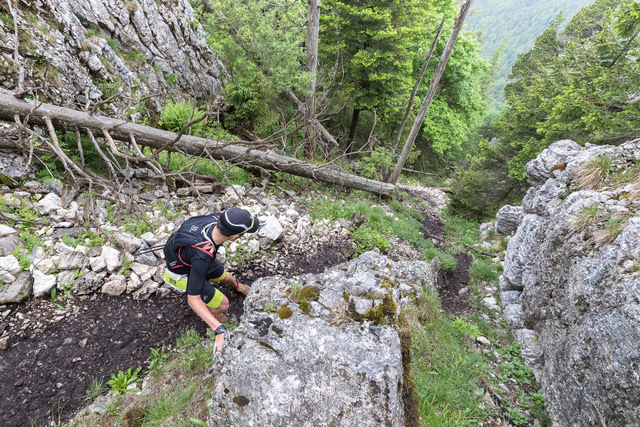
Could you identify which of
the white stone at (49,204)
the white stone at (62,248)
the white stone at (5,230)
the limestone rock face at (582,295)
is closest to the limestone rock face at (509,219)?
the limestone rock face at (582,295)

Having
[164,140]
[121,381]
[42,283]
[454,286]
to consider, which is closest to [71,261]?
[42,283]

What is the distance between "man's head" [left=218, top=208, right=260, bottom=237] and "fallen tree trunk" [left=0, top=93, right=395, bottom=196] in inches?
120

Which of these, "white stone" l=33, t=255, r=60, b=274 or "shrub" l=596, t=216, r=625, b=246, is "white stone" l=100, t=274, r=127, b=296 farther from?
"shrub" l=596, t=216, r=625, b=246

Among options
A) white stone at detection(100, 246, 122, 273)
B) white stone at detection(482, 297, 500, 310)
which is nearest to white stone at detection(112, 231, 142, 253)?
white stone at detection(100, 246, 122, 273)

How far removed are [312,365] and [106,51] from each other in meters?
8.99

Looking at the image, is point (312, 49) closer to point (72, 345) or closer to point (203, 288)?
point (203, 288)

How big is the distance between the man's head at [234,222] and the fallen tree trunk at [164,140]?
9.99ft

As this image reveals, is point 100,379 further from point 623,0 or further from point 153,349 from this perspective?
point 623,0

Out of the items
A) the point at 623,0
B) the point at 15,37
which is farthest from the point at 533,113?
the point at 15,37

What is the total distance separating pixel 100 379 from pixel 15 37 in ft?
18.8

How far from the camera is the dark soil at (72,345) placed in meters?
2.68

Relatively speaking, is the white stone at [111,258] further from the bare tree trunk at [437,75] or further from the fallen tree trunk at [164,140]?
the bare tree trunk at [437,75]

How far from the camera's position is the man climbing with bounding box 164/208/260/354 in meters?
3.05

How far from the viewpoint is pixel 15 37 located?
4590mm
